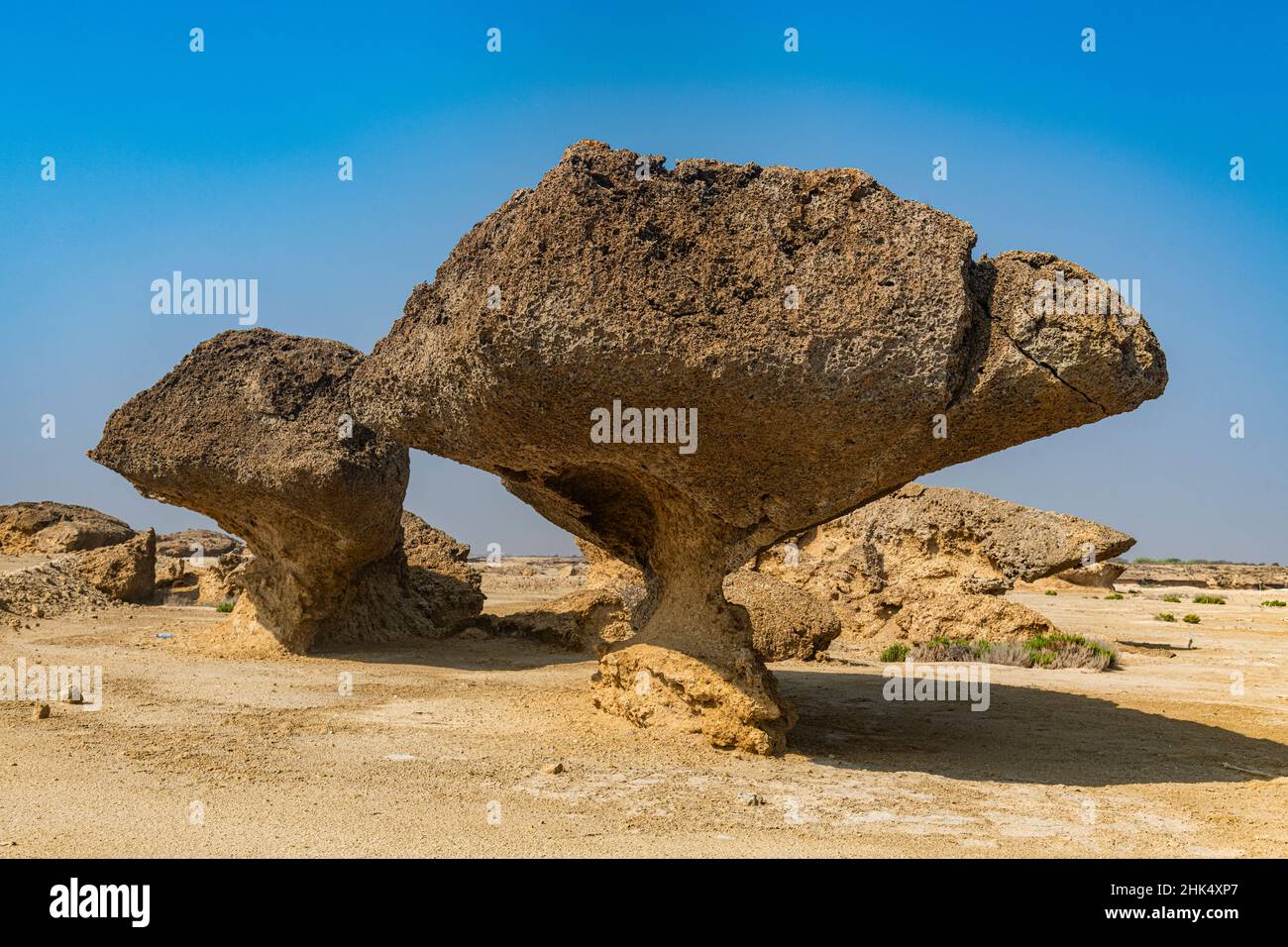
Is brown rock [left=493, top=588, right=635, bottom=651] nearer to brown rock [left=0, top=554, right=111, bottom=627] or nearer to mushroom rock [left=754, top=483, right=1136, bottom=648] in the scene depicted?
mushroom rock [left=754, top=483, right=1136, bottom=648]

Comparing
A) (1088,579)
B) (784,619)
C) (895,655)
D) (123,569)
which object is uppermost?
(123,569)

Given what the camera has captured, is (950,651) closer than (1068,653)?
No

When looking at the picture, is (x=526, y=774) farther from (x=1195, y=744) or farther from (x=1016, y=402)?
(x=1195, y=744)

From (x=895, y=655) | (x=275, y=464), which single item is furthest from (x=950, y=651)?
(x=275, y=464)

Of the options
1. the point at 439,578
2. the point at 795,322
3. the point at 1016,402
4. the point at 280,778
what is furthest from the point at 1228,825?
the point at 439,578

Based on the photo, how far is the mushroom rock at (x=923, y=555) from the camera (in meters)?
16.6

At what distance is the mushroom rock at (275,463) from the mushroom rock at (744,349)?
4.15 meters

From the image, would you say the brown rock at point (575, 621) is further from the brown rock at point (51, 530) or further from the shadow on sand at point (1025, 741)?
the brown rock at point (51, 530)

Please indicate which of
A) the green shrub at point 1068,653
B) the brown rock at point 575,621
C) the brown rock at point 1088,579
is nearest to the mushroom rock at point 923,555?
the green shrub at point 1068,653

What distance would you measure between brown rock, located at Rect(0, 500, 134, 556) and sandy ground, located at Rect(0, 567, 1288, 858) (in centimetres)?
1163

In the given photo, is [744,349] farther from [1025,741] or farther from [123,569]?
[123,569]

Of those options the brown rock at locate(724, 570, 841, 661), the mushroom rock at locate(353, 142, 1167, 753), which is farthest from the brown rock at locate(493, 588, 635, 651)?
the mushroom rock at locate(353, 142, 1167, 753)

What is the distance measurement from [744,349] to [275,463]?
6.74m

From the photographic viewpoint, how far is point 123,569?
59.6ft
